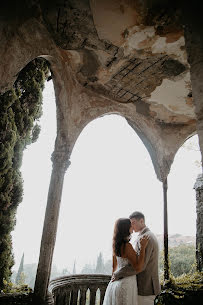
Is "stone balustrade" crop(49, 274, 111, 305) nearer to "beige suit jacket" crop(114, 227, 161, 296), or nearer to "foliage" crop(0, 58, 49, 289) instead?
"foliage" crop(0, 58, 49, 289)

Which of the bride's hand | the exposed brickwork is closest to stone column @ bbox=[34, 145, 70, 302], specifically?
the bride's hand

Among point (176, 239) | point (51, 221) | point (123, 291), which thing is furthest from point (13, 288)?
point (176, 239)

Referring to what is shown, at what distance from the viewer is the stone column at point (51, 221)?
11.2 ft

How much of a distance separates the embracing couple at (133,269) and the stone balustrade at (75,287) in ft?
6.95

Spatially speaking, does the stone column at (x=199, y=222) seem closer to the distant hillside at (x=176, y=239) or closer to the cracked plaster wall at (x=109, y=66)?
the cracked plaster wall at (x=109, y=66)

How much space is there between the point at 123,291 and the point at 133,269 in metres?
0.28

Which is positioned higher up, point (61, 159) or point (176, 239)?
point (176, 239)

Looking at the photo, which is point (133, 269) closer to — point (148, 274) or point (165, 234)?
point (148, 274)

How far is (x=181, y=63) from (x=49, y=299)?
4.72 metres

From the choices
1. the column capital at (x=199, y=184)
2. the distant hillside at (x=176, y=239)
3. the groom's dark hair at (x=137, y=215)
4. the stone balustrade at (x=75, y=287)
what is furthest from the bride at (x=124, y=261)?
the distant hillside at (x=176, y=239)

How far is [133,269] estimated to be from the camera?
8.82 feet

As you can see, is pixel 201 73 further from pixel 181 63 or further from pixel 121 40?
pixel 181 63

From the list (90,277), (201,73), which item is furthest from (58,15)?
(90,277)

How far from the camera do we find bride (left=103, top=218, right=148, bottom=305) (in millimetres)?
2607
